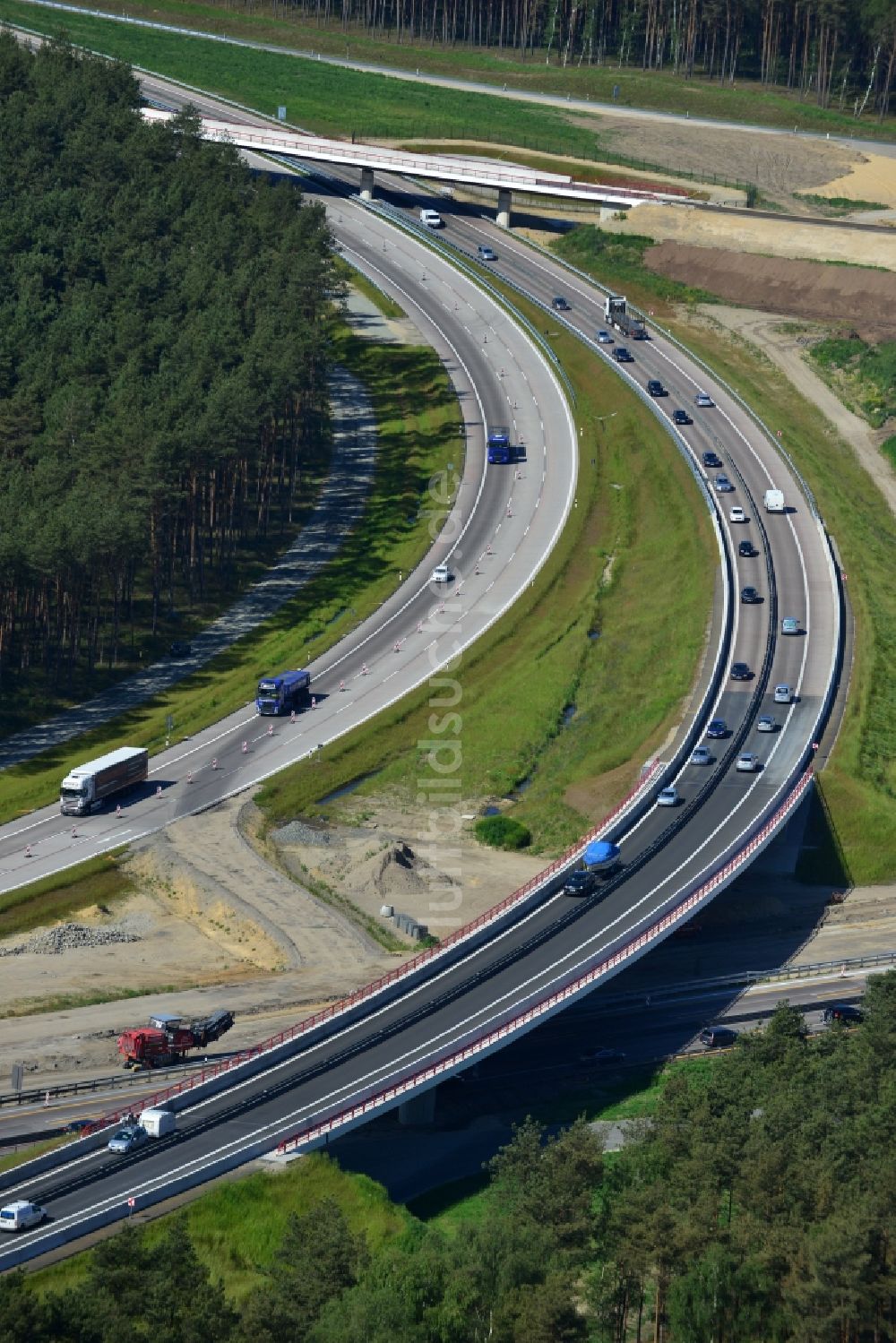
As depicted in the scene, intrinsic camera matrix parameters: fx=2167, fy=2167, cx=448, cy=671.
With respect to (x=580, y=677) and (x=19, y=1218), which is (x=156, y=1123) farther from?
(x=580, y=677)

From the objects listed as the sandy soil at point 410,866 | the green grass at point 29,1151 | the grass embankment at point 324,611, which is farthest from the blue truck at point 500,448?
the green grass at point 29,1151

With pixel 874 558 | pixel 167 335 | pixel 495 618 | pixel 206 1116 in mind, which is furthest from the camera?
pixel 167 335

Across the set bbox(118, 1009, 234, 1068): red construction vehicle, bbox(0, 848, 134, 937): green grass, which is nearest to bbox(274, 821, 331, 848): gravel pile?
bbox(0, 848, 134, 937): green grass

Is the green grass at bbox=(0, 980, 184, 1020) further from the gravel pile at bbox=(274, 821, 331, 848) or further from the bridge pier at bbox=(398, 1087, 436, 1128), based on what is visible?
the gravel pile at bbox=(274, 821, 331, 848)

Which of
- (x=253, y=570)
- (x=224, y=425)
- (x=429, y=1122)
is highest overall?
(x=224, y=425)

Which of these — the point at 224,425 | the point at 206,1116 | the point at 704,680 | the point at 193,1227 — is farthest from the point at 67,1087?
the point at 224,425

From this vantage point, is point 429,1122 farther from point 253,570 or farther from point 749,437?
point 749,437
